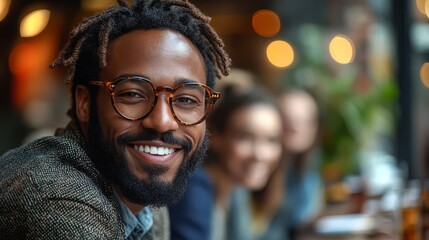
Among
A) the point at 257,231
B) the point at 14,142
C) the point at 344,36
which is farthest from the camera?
the point at 344,36

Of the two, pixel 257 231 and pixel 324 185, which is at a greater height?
pixel 324 185

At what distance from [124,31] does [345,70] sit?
19.9 feet

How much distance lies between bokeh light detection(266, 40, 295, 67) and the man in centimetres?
548

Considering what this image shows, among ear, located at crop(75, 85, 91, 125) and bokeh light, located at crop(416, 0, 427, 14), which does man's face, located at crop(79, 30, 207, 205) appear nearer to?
ear, located at crop(75, 85, 91, 125)

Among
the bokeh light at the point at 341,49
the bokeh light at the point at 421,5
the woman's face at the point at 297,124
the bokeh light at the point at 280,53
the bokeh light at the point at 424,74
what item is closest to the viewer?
the woman's face at the point at 297,124

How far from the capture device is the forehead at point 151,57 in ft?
5.28

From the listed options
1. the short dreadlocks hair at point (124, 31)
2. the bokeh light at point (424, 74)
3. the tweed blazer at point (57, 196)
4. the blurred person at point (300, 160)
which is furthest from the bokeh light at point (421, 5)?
the tweed blazer at point (57, 196)

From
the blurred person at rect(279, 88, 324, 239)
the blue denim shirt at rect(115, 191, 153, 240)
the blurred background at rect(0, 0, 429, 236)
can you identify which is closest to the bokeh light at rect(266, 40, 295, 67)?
the blurred background at rect(0, 0, 429, 236)

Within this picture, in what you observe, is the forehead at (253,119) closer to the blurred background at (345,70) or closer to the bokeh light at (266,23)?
the blurred background at (345,70)

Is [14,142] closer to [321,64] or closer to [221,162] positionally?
[221,162]

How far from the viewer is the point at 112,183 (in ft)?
5.51

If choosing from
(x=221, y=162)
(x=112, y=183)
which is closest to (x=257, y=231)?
(x=221, y=162)

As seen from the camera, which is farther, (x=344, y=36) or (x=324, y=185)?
(x=344, y=36)

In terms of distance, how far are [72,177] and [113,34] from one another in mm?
317
